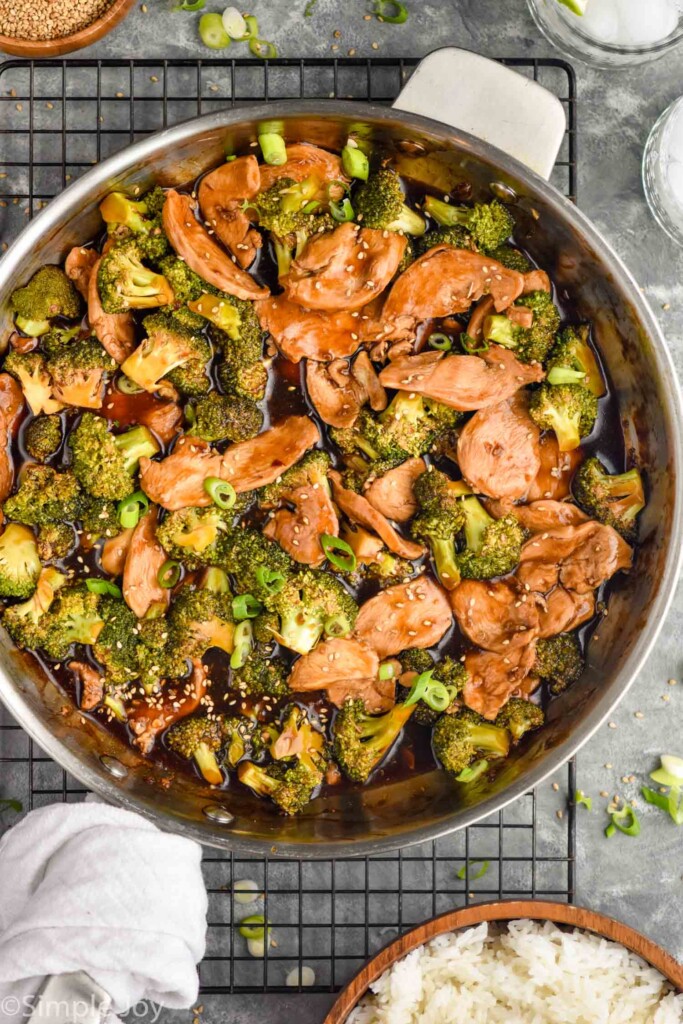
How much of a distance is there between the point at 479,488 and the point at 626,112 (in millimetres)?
1406

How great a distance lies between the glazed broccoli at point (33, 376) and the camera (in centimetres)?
271

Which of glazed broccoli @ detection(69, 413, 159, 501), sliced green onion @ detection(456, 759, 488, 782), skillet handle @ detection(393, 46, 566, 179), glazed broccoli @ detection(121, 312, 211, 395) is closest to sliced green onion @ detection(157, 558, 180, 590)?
glazed broccoli @ detection(69, 413, 159, 501)

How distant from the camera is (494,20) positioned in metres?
2.94

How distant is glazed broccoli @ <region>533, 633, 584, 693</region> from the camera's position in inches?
110

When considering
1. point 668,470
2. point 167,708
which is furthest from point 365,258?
point 167,708

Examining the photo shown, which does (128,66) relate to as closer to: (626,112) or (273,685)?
(626,112)

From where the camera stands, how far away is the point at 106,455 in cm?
270

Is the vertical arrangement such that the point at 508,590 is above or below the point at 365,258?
below

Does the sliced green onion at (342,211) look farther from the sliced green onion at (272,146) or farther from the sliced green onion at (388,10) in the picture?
the sliced green onion at (388,10)

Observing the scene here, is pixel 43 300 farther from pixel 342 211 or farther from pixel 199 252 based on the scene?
pixel 342 211

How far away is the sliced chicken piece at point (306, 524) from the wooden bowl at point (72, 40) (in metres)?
1.59

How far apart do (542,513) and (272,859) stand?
4.66ft

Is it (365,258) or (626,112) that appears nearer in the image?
(365,258)

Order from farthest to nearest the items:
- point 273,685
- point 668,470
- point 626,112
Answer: point 626,112
point 273,685
point 668,470
